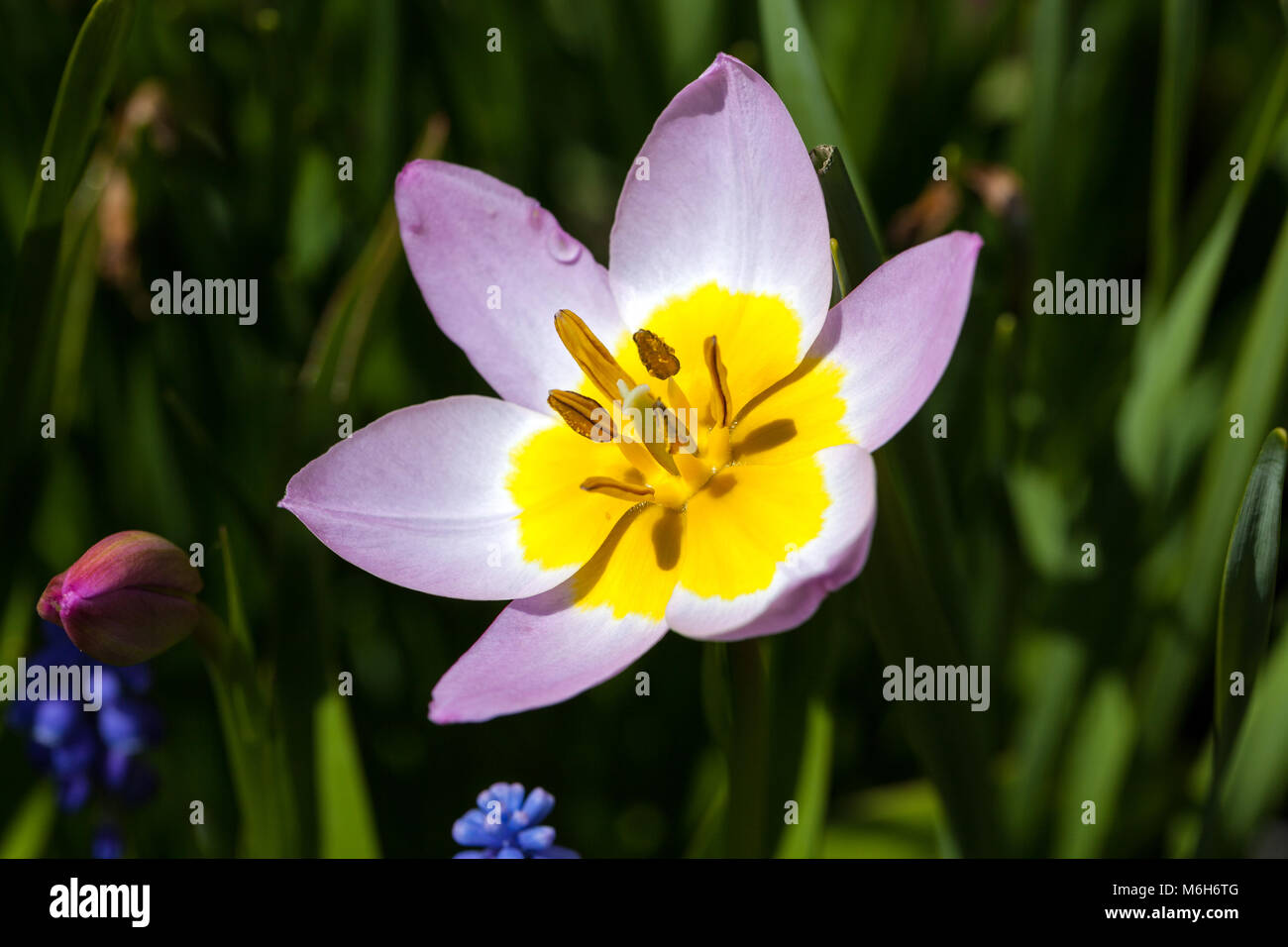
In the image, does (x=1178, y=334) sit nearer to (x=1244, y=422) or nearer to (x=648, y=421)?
(x=1244, y=422)

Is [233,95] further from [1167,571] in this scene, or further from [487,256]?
[1167,571]

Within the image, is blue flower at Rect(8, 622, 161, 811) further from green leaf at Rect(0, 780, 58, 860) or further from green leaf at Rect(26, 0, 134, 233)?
green leaf at Rect(26, 0, 134, 233)

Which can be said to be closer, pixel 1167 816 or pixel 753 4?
pixel 1167 816

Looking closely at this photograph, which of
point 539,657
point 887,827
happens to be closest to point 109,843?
point 539,657

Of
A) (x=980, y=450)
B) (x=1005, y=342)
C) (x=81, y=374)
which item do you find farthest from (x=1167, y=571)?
(x=81, y=374)

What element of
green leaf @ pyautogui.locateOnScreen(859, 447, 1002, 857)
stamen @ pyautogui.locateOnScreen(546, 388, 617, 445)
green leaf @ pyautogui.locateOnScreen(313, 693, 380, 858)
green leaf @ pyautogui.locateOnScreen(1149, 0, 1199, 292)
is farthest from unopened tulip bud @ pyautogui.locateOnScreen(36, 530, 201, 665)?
green leaf @ pyautogui.locateOnScreen(1149, 0, 1199, 292)

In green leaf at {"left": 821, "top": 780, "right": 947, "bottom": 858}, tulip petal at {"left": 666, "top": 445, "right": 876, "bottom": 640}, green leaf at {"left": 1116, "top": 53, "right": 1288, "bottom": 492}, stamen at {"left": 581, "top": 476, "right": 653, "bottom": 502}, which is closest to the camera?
tulip petal at {"left": 666, "top": 445, "right": 876, "bottom": 640}
